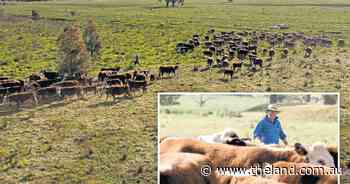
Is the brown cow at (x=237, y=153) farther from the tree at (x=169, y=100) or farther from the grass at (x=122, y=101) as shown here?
the grass at (x=122, y=101)

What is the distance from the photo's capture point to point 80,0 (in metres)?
70.6

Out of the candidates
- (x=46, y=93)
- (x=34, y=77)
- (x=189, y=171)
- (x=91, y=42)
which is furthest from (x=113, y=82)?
(x=189, y=171)

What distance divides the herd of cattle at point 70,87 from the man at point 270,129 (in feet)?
26.9

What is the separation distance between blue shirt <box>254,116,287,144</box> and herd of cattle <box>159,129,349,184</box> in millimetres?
265

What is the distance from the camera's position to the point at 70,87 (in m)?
21.8

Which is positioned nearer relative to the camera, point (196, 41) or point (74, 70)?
point (74, 70)

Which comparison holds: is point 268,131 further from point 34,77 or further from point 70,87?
point 34,77

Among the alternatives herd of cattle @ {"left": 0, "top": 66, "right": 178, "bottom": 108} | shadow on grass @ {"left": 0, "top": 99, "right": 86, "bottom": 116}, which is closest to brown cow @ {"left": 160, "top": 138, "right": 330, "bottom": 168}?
herd of cattle @ {"left": 0, "top": 66, "right": 178, "bottom": 108}

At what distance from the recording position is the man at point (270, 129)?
14.5 meters

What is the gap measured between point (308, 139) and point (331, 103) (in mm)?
1612

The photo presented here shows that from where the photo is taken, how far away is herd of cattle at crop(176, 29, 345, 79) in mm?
26766

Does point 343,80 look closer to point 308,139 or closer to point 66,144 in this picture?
point 308,139

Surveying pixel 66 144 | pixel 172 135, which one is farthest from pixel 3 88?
pixel 172 135

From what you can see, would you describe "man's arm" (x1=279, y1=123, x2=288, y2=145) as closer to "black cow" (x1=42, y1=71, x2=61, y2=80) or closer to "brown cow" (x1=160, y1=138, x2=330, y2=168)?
"brown cow" (x1=160, y1=138, x2=330, y2=168)
